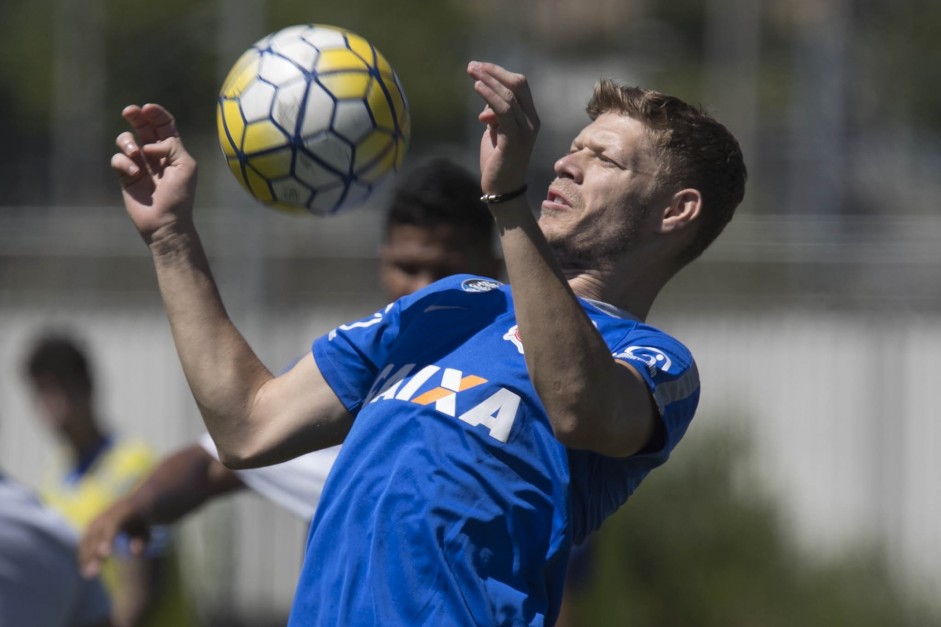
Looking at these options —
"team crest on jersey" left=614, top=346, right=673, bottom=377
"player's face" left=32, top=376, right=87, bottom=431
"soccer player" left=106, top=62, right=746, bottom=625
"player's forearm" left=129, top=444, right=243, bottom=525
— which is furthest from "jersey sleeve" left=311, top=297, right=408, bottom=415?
"player's face" left=32, top=376, right=87, bottom=431

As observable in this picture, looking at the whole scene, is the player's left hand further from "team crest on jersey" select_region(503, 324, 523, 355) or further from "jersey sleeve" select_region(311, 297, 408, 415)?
"jersey sleeve" select_region(311, 297, 408, 415)

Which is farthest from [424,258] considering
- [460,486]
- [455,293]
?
[460,486]

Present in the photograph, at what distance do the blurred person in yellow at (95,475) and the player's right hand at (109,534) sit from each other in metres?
1.24

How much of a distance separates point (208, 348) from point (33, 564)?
152 centimetres

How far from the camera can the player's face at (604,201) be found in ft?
8.80

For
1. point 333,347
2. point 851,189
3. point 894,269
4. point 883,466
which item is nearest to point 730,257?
point 894,269

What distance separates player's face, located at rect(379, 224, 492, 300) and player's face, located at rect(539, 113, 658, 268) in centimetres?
125

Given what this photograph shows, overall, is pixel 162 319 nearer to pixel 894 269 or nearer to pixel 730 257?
pixel 730 257

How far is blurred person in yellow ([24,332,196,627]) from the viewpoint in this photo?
5105mm

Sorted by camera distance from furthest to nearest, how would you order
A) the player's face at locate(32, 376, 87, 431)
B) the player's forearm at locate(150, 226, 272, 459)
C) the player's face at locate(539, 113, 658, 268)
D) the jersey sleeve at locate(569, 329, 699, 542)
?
the player's face at locate(32, 376, 87, 431), the player's face at locate(539, 113, 658, 268), the player's forearm at locate(150, 226, 272, 459), the jersey sleeve at locate(569, 329, 699, 542)

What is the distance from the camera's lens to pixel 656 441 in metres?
2.46

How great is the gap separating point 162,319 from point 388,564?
28.3 ft

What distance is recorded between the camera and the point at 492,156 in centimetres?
227

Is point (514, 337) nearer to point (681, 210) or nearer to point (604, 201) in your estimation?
point (604, 201)
